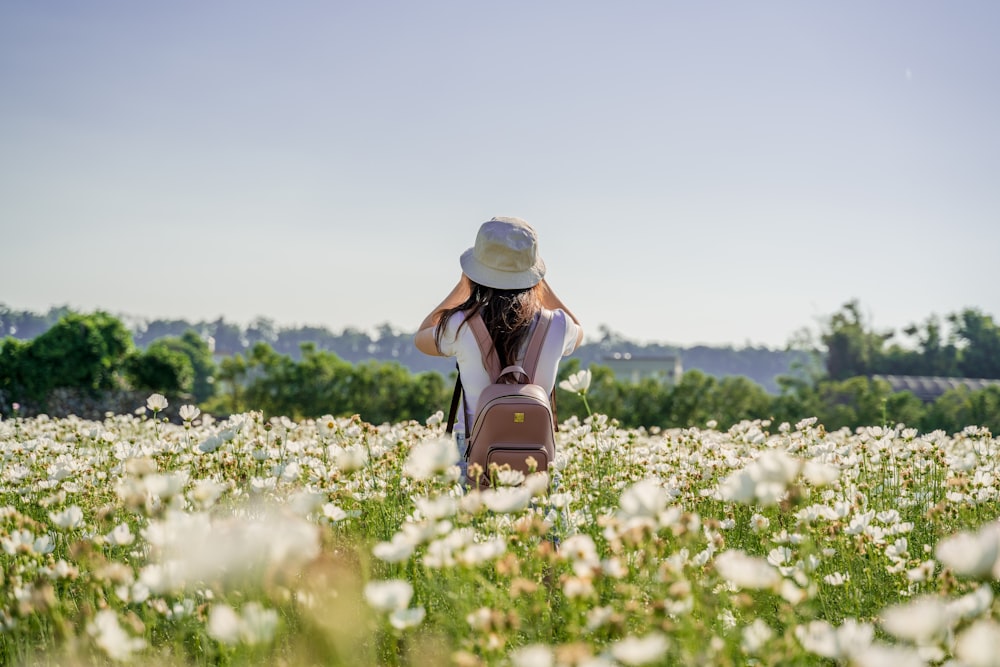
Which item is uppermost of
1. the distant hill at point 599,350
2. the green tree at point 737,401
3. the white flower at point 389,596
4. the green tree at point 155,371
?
the distant hill at point 599,350

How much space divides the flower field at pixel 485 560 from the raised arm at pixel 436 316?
486 millimetres

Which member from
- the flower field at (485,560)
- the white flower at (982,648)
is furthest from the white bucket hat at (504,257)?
the white flower at (982,648)

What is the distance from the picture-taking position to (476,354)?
3.71 m

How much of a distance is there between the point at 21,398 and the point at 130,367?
79.2 inches

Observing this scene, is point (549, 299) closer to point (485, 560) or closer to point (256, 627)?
point (485, 560)

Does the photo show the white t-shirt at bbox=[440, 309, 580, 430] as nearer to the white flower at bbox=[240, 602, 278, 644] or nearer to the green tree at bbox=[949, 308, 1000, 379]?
the white flower at bbox=[240, 602, 278, 644]

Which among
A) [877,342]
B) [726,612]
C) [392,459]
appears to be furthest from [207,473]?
[877,342]

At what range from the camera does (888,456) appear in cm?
456

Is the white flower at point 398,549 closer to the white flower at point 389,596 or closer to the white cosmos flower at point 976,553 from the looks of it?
the white flower at point 389,596

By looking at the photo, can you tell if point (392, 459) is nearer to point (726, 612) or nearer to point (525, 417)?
point (525, 417)

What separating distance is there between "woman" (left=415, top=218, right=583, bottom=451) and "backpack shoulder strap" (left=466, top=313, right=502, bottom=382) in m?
0.02

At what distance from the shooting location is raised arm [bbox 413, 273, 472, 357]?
12.8 ft

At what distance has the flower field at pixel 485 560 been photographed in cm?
177

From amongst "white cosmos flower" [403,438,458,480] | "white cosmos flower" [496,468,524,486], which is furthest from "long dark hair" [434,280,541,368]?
"white cosmos flower" [403,438,458,480]
